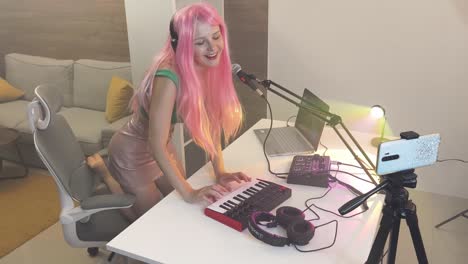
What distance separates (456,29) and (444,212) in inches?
44.9

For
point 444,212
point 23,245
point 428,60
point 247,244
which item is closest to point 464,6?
point 428,60

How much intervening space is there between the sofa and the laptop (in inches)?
56.0

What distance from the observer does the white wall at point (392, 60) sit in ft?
8.27

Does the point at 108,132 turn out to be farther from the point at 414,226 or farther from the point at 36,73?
the point at 414,226

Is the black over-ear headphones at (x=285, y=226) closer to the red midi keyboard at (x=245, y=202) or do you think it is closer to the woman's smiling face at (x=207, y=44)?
the red midi keyboard at (x=245, y=202)

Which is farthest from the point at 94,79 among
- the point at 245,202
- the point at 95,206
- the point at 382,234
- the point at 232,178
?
the point at 382,234

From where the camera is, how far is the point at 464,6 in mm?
2398

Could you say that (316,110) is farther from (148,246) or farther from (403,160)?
(148,246)

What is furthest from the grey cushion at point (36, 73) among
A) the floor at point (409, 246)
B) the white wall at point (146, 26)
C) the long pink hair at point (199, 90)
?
the long pink hair at point (199, 90)

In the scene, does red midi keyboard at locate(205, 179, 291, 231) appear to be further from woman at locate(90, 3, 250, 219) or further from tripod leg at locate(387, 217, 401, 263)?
tripod leg at locate(387, 217, 401, 263)

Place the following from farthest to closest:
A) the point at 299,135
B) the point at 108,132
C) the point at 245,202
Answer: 1. the point at 108,132
2. the point at 299,135
3. the point at 245,202

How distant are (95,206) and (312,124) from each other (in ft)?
3.36

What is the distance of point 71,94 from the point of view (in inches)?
149

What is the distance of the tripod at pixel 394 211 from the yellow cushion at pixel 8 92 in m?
3.75
